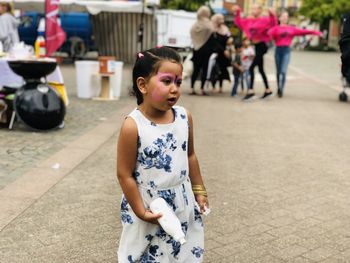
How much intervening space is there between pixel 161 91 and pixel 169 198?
1.60 feet

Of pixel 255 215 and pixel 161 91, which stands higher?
pixel 161 91

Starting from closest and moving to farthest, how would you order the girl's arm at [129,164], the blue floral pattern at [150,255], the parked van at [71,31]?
the girl's arm at [129,164]
the blue floral pattern at [150,255]
the parked van at [71,31]

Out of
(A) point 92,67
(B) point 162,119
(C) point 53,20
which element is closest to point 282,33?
(A) point 92,67

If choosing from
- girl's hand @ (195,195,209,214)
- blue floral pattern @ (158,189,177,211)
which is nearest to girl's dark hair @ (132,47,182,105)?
blue floral pattern @ (158,189,177,211)

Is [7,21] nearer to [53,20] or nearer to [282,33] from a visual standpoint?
[53,20]

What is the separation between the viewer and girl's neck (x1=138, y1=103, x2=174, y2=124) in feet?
8.21

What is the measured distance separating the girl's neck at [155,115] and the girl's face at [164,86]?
0.05 meters

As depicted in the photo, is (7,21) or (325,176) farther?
(7,21)

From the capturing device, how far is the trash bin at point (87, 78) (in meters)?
11.2

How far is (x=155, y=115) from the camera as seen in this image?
8.23 feet

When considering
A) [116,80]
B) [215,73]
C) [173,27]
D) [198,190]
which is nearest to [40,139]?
[116,80]

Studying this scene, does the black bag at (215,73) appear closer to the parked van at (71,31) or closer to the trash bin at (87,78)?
the trash bin at (87,78)

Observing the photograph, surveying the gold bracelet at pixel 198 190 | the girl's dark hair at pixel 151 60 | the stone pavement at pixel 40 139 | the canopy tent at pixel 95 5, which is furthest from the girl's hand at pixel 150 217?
A: the canopy tent at pixel 95 5

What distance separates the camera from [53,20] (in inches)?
408
